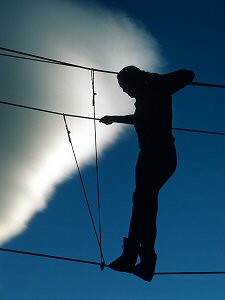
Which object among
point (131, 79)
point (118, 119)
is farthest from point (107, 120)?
point (131, 79)

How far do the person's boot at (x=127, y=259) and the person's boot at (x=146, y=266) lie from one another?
5 cm

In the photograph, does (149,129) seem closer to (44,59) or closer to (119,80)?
(119,80)

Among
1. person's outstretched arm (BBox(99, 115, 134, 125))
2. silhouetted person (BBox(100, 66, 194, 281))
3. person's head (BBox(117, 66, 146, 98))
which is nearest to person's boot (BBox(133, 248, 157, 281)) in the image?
silhouetted person (BBox(100, 66, 194, 281))

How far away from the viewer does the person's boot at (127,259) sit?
3607 millimetres

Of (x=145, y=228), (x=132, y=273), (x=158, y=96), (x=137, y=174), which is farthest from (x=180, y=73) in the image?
(x=132, y=273)

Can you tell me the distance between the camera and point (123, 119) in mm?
3947

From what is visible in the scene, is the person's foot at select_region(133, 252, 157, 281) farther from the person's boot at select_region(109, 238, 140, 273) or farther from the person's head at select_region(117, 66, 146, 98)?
the person's head at select_region(117, 66, 146, 98)

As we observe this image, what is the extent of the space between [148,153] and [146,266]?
40.6 inches

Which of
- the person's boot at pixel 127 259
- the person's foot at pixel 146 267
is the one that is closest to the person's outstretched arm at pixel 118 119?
the person's boot at pixel 127 259

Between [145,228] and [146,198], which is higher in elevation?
[146,198]

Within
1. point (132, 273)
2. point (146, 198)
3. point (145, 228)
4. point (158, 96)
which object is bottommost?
point (132, 273)

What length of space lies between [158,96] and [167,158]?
59cm

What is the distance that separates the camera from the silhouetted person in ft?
12.0

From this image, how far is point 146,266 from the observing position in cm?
364
